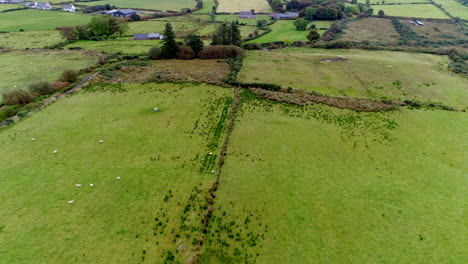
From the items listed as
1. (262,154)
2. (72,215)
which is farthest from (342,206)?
(72,215)

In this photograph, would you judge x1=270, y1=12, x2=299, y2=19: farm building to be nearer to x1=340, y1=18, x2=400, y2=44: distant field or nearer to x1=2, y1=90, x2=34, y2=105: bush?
x1=340, y1=18, x2=400, y2=44: distant field

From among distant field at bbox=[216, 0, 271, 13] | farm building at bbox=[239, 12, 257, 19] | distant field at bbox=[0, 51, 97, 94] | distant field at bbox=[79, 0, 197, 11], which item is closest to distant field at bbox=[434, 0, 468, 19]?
distant field at bbox=[216, 0, 271, 13]

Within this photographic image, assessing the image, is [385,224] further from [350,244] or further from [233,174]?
[233,174]

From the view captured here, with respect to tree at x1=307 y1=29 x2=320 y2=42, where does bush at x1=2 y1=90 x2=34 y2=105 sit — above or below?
below

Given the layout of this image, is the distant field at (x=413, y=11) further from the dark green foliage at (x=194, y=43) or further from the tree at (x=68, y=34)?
the tree at (x=68, y=34)

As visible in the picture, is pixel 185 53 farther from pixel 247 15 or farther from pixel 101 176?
pixel 247 15

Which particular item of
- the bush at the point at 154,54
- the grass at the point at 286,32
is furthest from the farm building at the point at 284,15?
the bush at the point at 154,54
